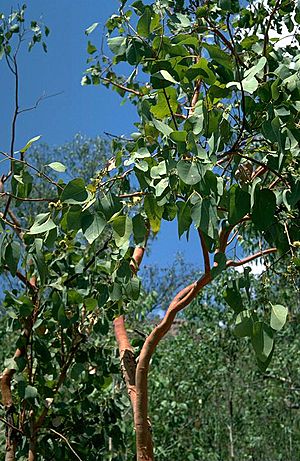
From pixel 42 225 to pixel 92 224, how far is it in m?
0.11

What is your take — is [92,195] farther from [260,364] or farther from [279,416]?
[279,416]

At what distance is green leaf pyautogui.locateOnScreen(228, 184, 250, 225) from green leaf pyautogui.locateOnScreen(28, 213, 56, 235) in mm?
262

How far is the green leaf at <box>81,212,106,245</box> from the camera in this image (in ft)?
3.25

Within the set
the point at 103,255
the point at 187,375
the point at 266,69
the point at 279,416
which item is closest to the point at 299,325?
the point at 279,416

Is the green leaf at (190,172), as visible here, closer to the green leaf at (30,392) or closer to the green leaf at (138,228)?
the green leaf at (138,228)

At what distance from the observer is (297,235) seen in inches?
55.8

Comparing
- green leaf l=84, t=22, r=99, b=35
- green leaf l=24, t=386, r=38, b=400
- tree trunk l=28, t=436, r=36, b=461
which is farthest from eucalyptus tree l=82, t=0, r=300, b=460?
tree trunk l=28, t=436, r=36, b=461

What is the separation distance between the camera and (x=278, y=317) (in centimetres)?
98

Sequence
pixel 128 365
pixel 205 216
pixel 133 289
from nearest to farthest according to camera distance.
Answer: pixel 205 216
pixel 133 289
pixel 128 365

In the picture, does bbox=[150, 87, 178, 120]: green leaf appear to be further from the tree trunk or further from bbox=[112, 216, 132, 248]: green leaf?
the tree trunk

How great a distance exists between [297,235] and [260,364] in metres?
0.49

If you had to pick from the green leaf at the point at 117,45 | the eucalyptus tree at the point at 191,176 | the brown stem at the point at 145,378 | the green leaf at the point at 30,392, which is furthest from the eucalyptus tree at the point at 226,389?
the green leaf at the point at 117,45

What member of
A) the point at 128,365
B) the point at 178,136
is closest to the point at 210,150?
the point at 178,136

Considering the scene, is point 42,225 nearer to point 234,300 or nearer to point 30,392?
point 234,300
